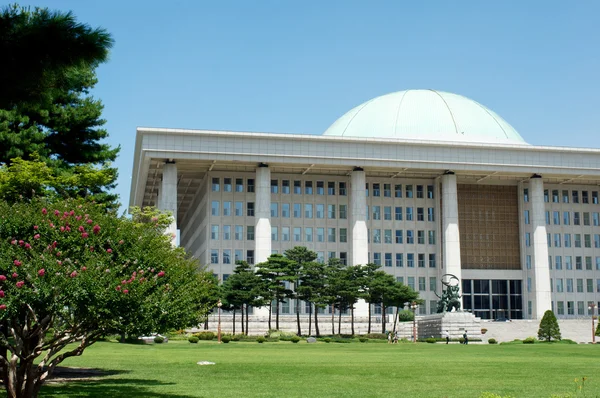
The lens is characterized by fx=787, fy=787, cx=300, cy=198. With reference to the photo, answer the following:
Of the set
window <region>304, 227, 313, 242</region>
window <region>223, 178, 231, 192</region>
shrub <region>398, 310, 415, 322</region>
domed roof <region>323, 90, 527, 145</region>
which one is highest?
domed roof <region>323, 90, 527, 145</region>

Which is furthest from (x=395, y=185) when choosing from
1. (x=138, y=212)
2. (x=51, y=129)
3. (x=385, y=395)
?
(x=385, y=395)

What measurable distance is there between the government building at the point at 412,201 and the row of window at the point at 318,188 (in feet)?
0.41

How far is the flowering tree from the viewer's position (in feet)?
46.8

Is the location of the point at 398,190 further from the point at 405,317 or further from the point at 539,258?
the point at 539,258

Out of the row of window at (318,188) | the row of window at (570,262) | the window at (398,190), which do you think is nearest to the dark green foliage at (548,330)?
the row of window at (570,262)

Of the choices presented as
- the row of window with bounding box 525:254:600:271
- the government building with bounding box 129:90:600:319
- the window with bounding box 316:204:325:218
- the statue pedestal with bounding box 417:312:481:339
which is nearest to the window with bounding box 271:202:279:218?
the government building with bounding box 129:90:600:319

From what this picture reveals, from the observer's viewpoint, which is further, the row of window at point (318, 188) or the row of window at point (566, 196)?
the row of window at point (566, 196)

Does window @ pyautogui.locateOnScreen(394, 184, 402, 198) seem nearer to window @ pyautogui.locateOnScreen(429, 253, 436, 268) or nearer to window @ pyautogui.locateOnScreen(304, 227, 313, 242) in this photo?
window @ pyautogui.locateOnScreen(429, 253, 436, 268)

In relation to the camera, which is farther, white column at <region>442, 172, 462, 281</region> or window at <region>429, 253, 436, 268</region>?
window at <region>429, 253, 436, 268</region>

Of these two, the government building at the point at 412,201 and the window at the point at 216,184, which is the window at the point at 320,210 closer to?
the government building at the point at 412,201

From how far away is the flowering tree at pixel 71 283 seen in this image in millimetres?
14258

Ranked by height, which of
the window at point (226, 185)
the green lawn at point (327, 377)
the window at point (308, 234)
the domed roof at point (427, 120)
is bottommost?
the green lawn at point (327, 377)

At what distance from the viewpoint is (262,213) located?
79375 mm

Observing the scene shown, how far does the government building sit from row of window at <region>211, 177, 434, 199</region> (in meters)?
0.13
